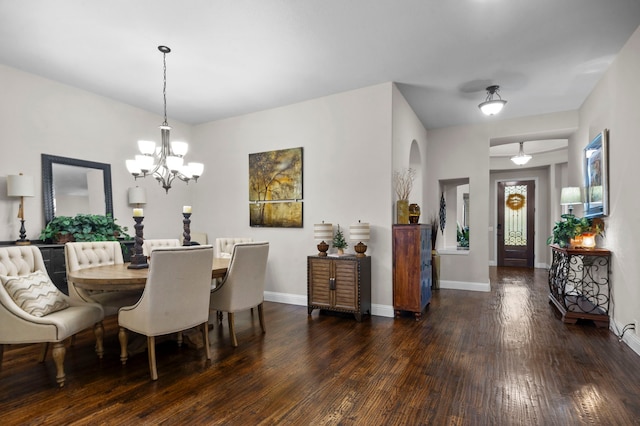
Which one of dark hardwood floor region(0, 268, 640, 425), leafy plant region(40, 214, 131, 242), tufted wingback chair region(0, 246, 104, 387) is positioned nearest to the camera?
dark hardwood floor region(0, 268, 640, 425)

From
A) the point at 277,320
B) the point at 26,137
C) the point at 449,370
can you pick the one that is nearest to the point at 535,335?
the point at 449,370

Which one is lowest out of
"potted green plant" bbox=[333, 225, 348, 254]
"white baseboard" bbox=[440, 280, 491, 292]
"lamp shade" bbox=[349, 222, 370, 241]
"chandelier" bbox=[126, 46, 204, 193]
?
"white baseboard" bbox=[440, 280, 491, 292]

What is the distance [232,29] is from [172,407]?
2950mm

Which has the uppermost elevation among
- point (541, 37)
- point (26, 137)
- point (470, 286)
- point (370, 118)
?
point (541, 37)

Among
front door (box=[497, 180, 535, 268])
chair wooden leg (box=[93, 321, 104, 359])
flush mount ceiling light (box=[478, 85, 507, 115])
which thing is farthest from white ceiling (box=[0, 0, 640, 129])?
front door (box=[497, 180, 535, 268])

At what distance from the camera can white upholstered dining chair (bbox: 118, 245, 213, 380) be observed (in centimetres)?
248

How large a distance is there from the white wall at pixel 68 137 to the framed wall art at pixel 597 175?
543 cm

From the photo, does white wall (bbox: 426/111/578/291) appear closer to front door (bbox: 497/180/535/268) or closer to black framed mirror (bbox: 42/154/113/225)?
front door (bbox: 497/180/535/268)

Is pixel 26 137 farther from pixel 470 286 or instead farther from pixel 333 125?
pixel 470 286

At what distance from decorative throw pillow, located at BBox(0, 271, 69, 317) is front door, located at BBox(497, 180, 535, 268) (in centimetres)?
904

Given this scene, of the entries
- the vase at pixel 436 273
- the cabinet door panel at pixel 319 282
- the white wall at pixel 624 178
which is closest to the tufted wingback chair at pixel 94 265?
the cabinet door panel at pixel 319 282

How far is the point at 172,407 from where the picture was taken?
212 cm

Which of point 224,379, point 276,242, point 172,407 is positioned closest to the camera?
point 172,407

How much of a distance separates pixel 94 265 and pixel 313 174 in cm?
275
